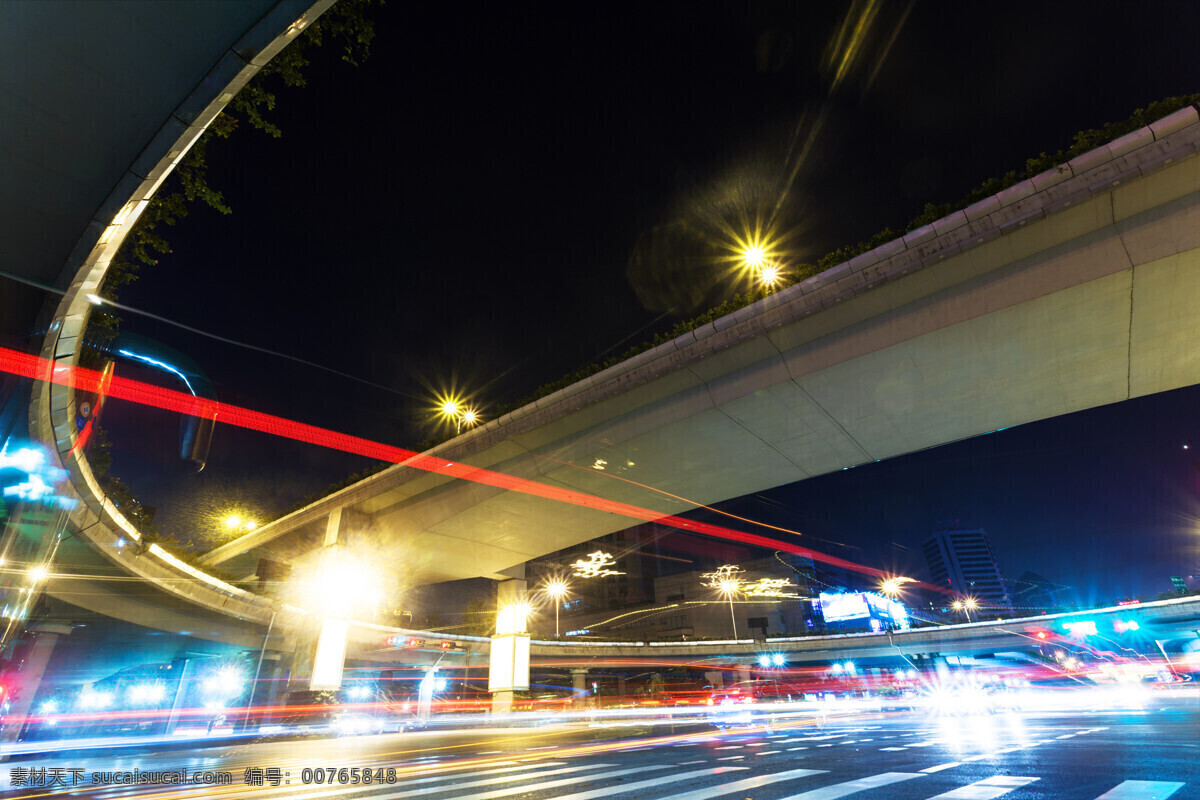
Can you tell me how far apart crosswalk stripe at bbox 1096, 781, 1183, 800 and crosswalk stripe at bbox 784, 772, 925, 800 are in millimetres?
1917

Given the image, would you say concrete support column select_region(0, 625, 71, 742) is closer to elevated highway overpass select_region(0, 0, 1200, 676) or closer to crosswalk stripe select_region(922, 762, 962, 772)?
elevated highway overpass select_region(0, 0, 1200, 676)

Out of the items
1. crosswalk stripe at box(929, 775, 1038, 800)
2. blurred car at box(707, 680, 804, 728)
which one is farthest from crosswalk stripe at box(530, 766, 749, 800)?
blurred car at box(707, 680, 804, 728)

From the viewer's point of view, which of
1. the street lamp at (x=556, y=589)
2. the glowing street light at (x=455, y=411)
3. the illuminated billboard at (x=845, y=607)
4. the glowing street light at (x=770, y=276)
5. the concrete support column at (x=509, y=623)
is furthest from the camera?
the street lamp at (x=556, y=589)

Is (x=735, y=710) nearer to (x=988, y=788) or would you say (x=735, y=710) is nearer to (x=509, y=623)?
(x=988, y=788)

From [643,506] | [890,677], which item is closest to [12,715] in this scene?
[643,506]

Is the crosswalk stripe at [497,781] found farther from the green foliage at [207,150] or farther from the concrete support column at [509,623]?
the concrete support column at [509,623]

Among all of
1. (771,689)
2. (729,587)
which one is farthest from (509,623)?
(729,587)

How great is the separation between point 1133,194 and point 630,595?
3996 inches

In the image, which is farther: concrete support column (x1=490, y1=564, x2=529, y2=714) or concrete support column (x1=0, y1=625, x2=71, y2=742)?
concrete support column (x1=490, y1=564, x2=529, y2=714)

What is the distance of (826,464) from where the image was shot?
2116cm

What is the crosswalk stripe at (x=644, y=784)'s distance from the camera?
5.67m

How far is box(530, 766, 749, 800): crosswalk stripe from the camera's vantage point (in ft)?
18.6

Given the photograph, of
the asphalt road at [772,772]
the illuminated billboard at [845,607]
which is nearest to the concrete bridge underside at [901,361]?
the asphalt road at [772,772]

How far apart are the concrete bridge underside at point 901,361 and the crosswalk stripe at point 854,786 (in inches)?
459
